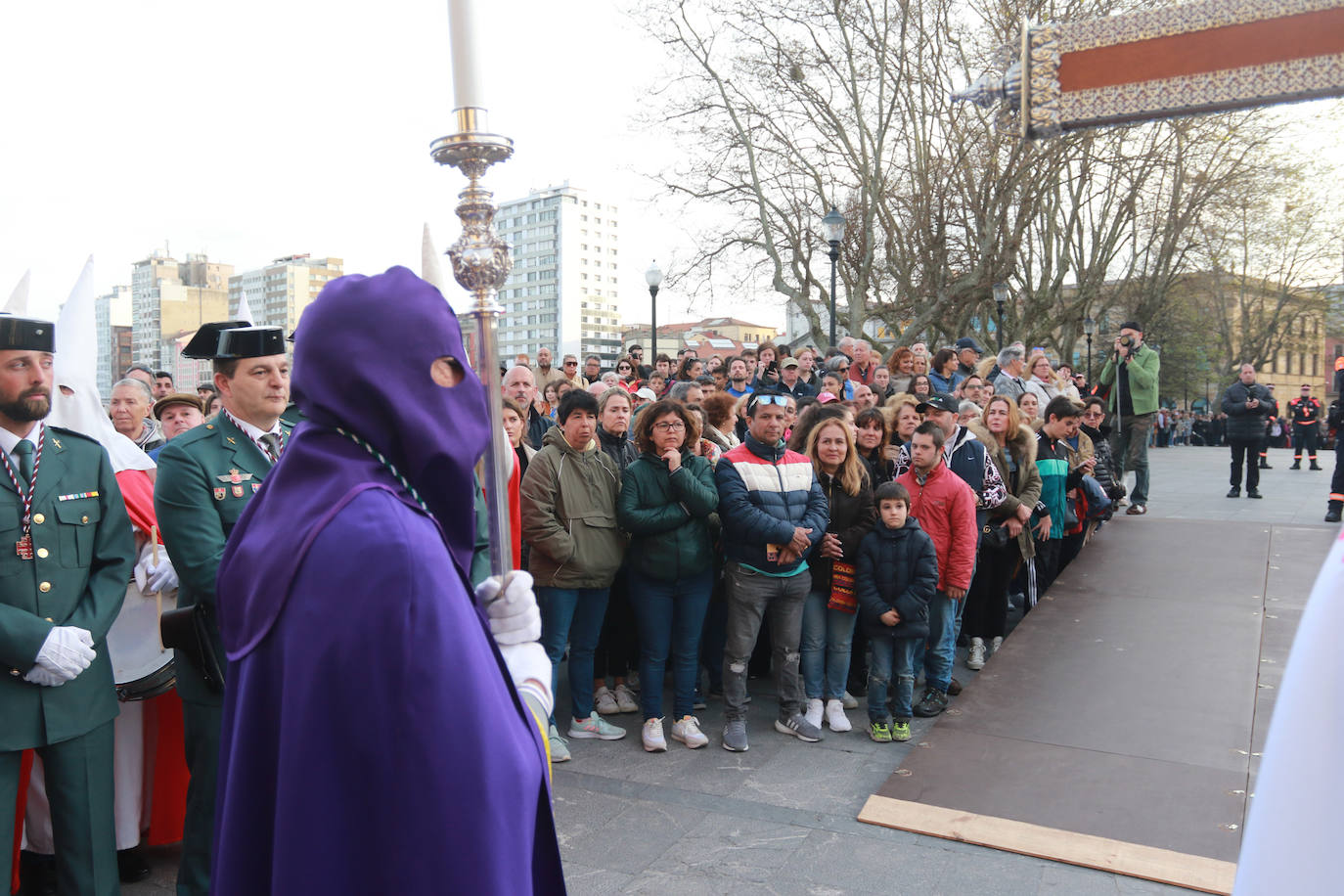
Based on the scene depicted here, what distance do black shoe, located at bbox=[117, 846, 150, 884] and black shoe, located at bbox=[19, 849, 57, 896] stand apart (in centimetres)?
24

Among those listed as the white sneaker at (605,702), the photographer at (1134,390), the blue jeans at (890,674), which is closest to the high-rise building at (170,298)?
the photographer at (1134,390)

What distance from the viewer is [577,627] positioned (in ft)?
19.2

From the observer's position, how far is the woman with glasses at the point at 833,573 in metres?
5.98

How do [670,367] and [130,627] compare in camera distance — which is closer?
[130,627]

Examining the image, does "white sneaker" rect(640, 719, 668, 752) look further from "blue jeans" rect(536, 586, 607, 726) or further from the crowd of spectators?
"blue jeans" rect(536, 586, 607, 726)

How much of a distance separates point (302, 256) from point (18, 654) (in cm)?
7860

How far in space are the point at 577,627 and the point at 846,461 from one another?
1.95 meters

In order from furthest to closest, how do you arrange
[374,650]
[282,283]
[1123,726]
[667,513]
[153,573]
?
[282,283] < [667,513] < [1123,726] < [153,573] < [374,650]

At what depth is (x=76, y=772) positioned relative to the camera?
10.7 feet

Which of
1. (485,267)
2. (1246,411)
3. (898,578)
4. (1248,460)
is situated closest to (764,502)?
(898,578)

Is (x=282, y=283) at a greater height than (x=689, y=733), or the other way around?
(x=282, y=283)

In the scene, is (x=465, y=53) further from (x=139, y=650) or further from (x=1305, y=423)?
(x=1305, y=423)

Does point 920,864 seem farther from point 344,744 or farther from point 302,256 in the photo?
point 302,256

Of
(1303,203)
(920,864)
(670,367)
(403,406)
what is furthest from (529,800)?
(1303,203)
